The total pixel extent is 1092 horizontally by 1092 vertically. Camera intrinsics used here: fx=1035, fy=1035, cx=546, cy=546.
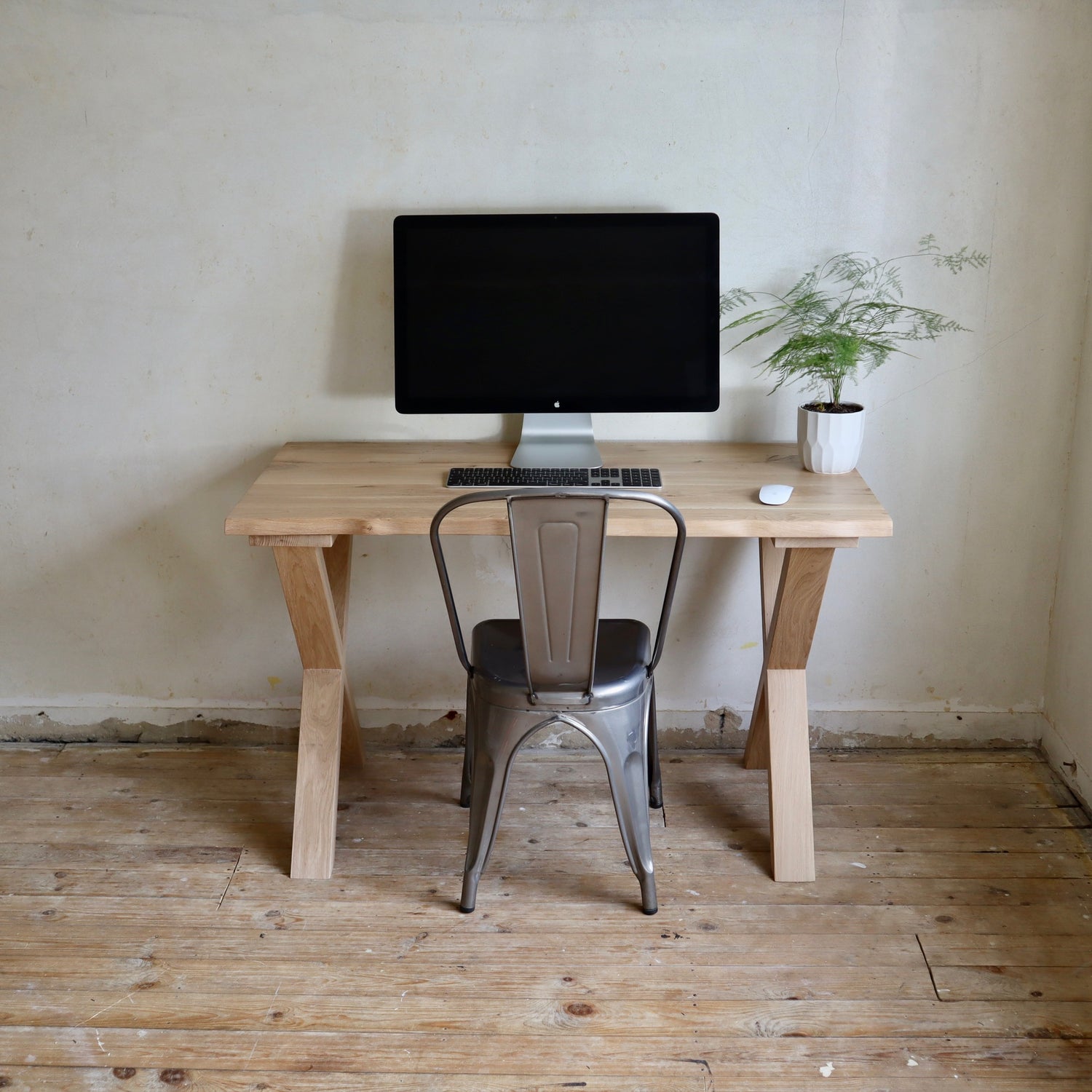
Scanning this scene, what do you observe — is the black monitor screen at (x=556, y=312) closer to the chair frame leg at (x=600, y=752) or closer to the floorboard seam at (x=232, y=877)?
the chair frame leg at (x=600, y=752)

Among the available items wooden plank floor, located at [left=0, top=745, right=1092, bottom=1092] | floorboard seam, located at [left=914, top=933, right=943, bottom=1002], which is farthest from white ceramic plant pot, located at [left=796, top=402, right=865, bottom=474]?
floorboard seam, located at [left=914, top=933, right=943, bottom=1002]

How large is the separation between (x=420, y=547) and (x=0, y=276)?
3.71 ft

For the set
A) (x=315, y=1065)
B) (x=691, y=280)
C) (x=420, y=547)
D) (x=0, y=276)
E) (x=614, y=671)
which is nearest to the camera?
(x=315, y=1065)

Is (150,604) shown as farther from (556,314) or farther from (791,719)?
(791,719)

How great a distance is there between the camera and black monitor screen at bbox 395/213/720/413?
2156 mm

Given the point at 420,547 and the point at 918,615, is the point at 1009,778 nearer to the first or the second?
the point at 918,615

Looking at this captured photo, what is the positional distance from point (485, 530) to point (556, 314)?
0.53 metres

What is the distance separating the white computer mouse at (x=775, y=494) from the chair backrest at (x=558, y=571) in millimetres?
214

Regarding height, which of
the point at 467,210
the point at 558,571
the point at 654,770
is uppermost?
the point at 467,210

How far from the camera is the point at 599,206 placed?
2260 millimetres

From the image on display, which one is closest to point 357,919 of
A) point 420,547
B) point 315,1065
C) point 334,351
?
point 315,1065

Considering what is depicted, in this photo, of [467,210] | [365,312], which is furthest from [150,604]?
[467,210]

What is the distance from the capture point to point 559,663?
1.87 meters

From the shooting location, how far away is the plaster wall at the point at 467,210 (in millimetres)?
2176
